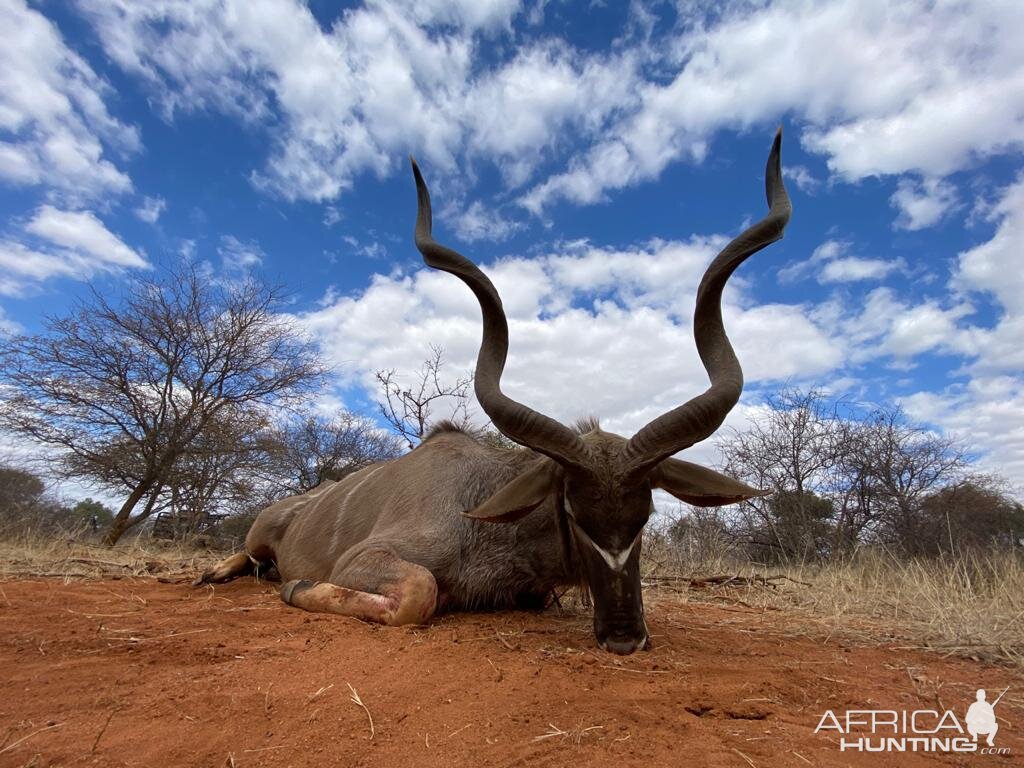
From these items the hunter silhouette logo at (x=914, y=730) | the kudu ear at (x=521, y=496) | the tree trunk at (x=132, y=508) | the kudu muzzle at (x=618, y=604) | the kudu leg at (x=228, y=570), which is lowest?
the hunter silhouette logo at (x=914, y=730)

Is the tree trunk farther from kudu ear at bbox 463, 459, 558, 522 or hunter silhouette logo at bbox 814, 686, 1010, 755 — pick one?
hunter silhouette logo at bbox 814, 686, 1010, 755

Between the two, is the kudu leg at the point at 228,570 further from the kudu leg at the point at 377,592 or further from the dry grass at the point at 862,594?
the kudu leg at the point at 377,592

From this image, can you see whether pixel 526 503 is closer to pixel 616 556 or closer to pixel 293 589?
pixel 616 556

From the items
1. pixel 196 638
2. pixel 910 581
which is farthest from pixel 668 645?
pixel 910 581

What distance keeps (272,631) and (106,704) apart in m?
1.17

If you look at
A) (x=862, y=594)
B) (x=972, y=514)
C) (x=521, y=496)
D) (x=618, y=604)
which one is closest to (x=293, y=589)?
(x=521, y=496)

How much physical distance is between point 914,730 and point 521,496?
229 centimetres

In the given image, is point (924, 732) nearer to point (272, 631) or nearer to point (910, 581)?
point (272, 631)

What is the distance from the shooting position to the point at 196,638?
3.22 metres

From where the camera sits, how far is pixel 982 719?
7.77 ft

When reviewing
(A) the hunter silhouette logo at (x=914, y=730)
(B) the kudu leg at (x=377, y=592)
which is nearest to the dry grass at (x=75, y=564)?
(B) the kudu leg at (x=377, y=592)

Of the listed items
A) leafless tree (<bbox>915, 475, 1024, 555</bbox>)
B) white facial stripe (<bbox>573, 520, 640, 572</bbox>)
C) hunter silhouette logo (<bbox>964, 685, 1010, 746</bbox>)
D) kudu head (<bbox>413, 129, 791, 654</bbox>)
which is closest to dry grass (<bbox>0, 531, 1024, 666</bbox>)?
hunter silhouette logo (<bbox>964, 685, 1010, 746</bbox>)

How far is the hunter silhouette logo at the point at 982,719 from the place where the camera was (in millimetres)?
2232

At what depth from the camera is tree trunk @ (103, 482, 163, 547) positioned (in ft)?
42.5
